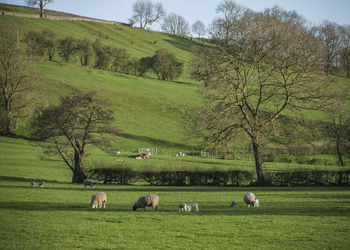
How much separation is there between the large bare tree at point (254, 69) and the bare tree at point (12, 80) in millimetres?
38856

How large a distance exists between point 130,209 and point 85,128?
19.2 metres

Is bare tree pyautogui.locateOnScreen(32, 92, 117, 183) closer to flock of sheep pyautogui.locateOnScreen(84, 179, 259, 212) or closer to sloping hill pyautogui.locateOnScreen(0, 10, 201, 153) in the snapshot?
sloping hill pyautogui.locateOnScreen(0, 10, 201, 153)

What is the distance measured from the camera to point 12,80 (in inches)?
2474

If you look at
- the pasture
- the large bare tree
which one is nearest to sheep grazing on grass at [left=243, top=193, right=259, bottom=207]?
the pasture

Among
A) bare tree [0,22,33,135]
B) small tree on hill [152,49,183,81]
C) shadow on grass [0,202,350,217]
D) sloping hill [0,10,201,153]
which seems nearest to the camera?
shadow on grass [0,202,350,217]

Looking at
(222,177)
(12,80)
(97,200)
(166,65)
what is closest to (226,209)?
(97,200)

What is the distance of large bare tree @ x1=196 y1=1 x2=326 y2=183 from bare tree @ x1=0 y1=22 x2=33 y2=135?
38.9m

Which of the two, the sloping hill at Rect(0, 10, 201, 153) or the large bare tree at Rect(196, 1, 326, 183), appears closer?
the large bare tree at Rect(196, 1, 326, 183)

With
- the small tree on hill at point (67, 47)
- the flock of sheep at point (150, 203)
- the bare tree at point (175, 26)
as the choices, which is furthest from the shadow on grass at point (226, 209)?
the bare tree at point (175, 26)

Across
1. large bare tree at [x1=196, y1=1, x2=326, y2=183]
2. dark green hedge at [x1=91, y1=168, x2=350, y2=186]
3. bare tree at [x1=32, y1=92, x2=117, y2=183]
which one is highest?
large bare tree at [x1=196, y1=1, x2=326, y2=183]

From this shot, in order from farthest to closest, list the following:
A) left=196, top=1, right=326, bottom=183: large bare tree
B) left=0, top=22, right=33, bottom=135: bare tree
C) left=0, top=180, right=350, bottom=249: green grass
A: left=0, top=22, right=33, bottom=135: bare tree < left=196, top=1, right=326, bottom=183: large bare tree < left=0, top=180, right=350, bottom=249: green grass

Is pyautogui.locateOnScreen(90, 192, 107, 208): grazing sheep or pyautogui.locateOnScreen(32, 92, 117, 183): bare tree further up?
pyautogui.locateOnScreen(32, 92, 117, 183): bare tree

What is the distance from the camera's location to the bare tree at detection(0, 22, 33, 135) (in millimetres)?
60500

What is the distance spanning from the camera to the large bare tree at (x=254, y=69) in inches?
1283
